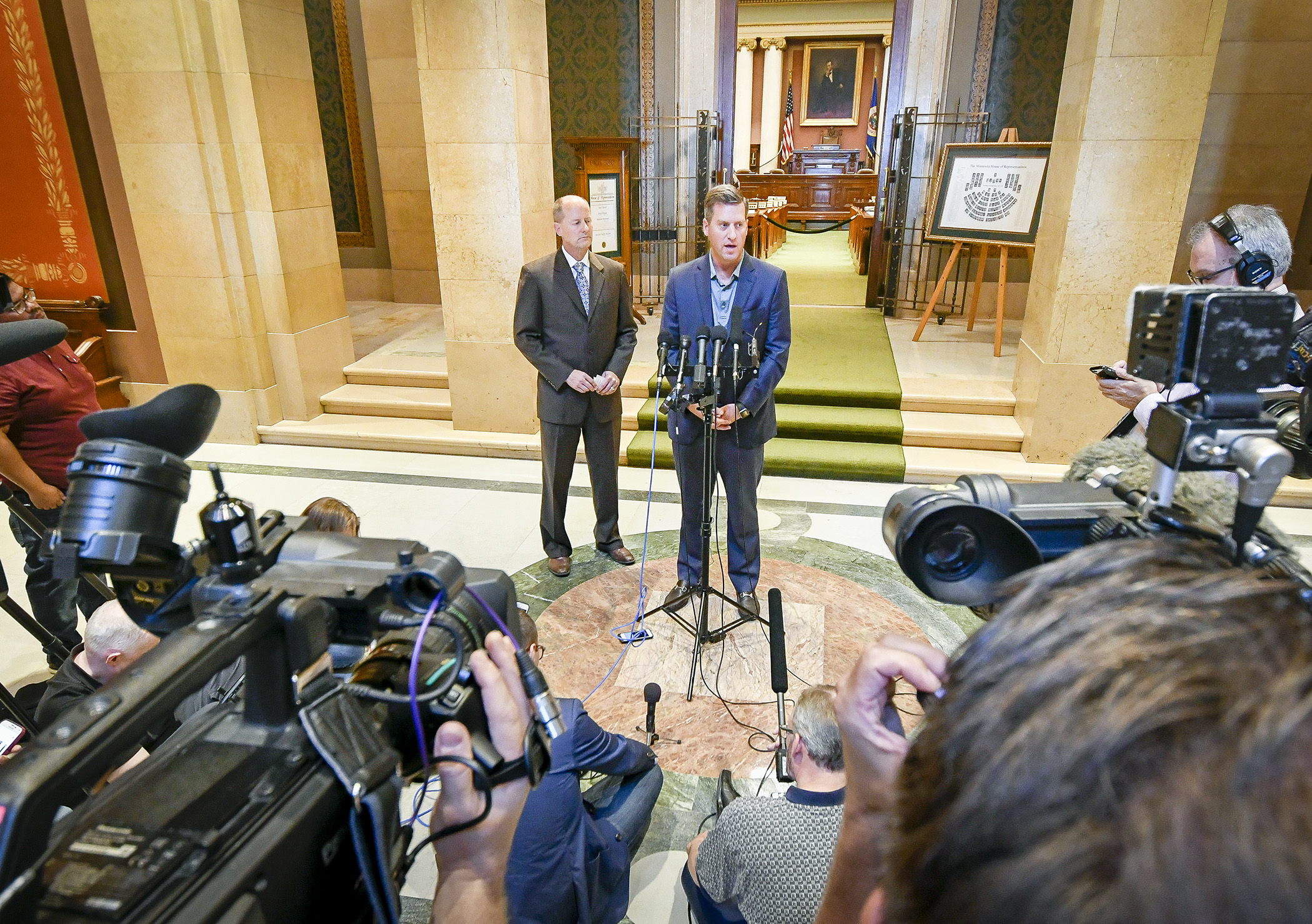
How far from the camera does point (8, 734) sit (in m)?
2.11

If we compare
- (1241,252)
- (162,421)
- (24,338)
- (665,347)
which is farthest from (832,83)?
(162,421)

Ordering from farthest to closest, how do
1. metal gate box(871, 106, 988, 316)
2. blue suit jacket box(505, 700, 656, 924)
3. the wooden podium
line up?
metal gate box(871, 106, 988, 316) → the wooden podium → blue suit jacket box(505, 700, 656, 924)

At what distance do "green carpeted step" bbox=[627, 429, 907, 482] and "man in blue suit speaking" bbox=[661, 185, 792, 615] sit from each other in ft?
5.14

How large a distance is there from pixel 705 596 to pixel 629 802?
3.61ft

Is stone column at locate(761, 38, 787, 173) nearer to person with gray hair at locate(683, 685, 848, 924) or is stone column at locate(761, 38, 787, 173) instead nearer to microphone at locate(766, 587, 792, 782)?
microphone at locate(766, 587, 792, 782)

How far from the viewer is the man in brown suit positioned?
4.00m

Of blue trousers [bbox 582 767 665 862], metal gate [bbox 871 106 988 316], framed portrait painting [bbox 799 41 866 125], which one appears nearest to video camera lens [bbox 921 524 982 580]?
blue trousers [bbox 582 767 665 862]

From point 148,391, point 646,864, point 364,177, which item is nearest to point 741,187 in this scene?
point 364,177

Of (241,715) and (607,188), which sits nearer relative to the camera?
(241,715)

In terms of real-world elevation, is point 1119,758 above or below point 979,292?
above

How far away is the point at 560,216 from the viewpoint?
3955 millimetres

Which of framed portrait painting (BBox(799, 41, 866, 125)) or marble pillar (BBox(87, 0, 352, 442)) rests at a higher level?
framed portrait painting (BBox(799, 41, 866, 125))

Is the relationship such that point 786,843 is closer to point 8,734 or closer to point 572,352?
point 8,734

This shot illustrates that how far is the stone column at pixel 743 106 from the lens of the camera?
18.8 m
